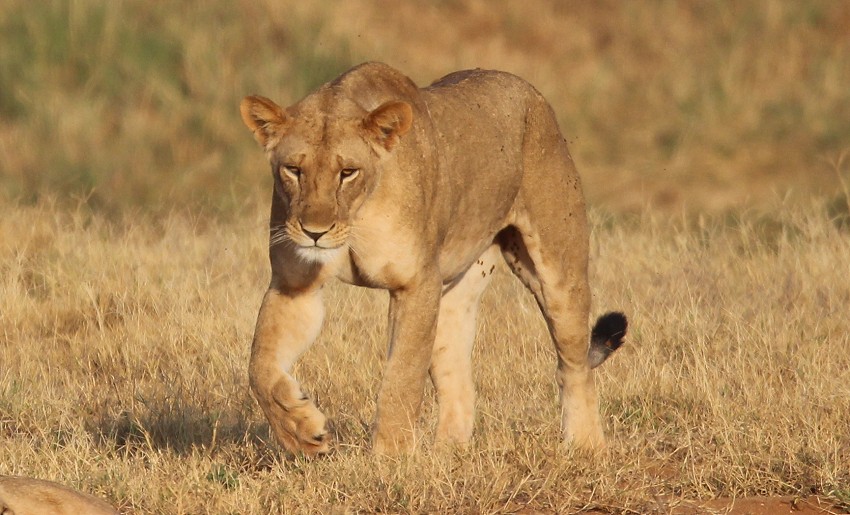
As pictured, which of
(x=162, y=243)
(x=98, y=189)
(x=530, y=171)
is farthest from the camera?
(x=98, y=189)

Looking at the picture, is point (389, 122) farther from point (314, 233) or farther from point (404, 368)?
point (404, 368)

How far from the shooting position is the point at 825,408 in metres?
5.38

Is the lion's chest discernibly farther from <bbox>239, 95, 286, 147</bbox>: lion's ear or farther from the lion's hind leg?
the lion's hind leg

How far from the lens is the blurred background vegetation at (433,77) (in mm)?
11086

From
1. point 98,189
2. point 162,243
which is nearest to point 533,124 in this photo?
point 162,243

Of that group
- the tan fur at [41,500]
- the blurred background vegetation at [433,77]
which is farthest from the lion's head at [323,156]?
the blurred background vegetation at [433,77]

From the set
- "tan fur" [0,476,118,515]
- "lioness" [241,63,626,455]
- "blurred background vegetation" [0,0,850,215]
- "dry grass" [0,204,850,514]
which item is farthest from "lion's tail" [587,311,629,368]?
"blurred background vegetation" [0,0,850,215]

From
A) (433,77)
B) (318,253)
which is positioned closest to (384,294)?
(318,253)

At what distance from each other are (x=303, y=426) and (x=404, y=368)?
37cm

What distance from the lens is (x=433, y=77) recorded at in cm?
1338

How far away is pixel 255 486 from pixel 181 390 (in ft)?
4.14

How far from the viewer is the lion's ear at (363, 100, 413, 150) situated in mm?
4348

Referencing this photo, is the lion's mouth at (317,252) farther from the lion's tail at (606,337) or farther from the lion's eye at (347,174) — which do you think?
the lion's tail at (606,337)

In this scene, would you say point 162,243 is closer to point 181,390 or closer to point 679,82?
point 181,390
